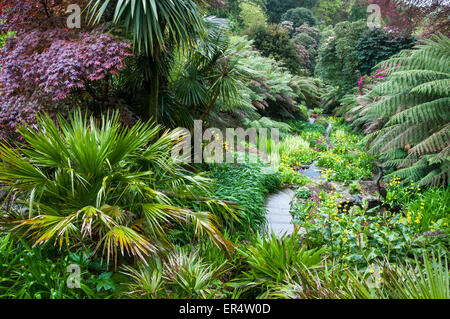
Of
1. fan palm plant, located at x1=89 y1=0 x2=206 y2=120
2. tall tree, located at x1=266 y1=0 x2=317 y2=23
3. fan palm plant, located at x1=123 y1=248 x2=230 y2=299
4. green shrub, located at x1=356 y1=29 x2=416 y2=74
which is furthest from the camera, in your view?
tall tree, located at x1=266 y1=0 x2=317 y2=23

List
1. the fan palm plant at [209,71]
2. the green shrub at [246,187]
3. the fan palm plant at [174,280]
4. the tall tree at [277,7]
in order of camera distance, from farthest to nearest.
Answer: the tall tree at [277,7]
the fan palm plant at [209,71]
the green shrub at [246,187]
the fan palm plant at [174,280]

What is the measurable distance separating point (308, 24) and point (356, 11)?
386cm

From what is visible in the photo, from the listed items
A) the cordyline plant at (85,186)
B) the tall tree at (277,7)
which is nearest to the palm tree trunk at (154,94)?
the cordyline plant at (85,186)

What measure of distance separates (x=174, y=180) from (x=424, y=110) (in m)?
4.42

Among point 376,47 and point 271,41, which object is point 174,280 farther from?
point 271,41

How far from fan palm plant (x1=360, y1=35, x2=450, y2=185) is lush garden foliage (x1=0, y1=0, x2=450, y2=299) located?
31 mm

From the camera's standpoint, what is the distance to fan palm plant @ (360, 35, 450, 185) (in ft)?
17.1

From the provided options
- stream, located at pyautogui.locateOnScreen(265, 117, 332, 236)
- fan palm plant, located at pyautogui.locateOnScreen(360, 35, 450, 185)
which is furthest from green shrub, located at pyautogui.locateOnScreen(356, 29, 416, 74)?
stream, located at pyautogui.locateOnScreen(265, 117, 332, 236)

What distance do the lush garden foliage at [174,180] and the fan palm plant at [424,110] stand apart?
3 cm

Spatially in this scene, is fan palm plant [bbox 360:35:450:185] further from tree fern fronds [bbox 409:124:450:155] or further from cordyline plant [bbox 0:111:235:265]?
cordyline plant [bbox 0:111:235:265]

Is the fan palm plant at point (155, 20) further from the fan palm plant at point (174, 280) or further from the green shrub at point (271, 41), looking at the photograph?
the green shrub at point (271, 41)

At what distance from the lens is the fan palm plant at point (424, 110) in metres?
5.21

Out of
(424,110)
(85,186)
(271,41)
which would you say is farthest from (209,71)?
(271,41)

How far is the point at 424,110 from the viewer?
5.27 m
